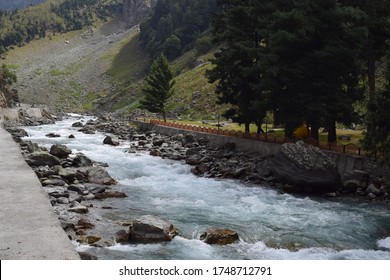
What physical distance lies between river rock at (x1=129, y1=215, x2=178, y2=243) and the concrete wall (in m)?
15.5

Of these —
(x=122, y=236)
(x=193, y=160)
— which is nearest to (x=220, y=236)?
(x=122, y=236)

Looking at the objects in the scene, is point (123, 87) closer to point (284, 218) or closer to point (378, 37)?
point (378, 37)

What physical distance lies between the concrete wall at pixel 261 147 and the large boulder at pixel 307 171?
1.13 m

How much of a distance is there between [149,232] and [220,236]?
3061 millimetres

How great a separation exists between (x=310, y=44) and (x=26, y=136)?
39465 mm

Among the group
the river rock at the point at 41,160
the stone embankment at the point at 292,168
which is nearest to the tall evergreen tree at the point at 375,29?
the stone embankment at the point at 292,168

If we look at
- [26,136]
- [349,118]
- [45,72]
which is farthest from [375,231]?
[45,72]

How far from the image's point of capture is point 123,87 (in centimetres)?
15375

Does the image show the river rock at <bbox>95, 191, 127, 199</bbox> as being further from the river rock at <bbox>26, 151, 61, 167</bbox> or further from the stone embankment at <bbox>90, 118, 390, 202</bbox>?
the stone embankment at <bbox>90, 118, 390, 202</bbox>

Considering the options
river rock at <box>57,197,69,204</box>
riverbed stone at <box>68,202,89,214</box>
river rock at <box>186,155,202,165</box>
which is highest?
riverbed stone at <box>68,202,89,214</box>

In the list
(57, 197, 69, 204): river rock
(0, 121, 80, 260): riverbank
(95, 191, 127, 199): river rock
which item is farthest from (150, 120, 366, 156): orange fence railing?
(0, 121, 80, 260): riverbank

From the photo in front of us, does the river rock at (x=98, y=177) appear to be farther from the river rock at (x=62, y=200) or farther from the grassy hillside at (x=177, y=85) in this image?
the grassy hillside at (x=177, y=85)

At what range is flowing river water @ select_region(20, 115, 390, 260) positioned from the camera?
634 inches

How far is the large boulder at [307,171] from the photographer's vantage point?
1046 inches
